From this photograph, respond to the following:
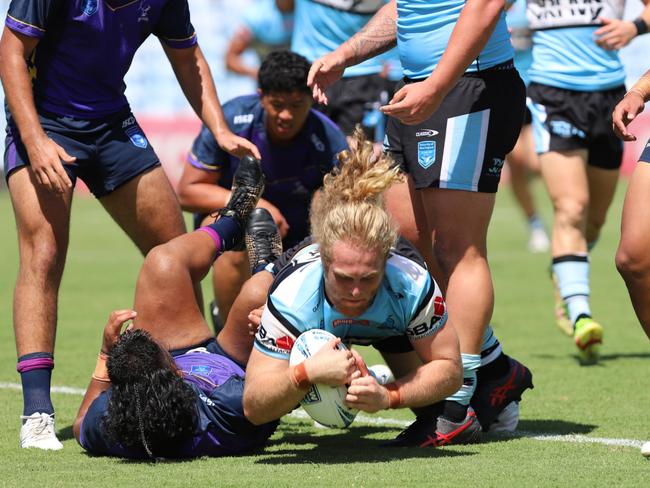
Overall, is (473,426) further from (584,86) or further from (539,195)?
(539,195)

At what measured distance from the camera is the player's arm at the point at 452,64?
15.2 feet

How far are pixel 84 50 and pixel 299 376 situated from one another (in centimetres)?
204

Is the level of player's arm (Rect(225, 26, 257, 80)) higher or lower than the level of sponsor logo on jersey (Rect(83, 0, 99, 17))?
lower

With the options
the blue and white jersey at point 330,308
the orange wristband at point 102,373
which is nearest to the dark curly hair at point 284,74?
the orange wristband at point 102,373

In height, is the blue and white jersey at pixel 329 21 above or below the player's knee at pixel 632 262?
above

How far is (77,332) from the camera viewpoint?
8414 mm

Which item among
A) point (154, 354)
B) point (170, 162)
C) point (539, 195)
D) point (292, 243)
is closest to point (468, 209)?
point (154, 354)

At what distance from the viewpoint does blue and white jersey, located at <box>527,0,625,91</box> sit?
7738mm

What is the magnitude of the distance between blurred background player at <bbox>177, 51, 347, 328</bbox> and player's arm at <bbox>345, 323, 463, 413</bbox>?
102 inches

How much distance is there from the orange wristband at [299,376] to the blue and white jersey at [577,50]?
4177 mm

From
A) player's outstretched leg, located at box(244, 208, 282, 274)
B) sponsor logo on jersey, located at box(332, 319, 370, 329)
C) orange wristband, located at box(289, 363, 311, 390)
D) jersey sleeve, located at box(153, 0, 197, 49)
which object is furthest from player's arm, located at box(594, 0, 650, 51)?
orange wristband, located at box(289, 363, 311, 390)

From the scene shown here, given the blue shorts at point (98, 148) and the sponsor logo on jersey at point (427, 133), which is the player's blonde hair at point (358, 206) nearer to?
the sponsor logo on jersey at point (427, 133)

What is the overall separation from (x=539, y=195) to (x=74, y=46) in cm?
1585

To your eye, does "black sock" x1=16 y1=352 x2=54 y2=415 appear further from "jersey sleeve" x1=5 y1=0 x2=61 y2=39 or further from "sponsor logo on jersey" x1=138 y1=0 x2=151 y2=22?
"sponsor logo on jersey" x1=138 y1=0 x2=151 y2=22
